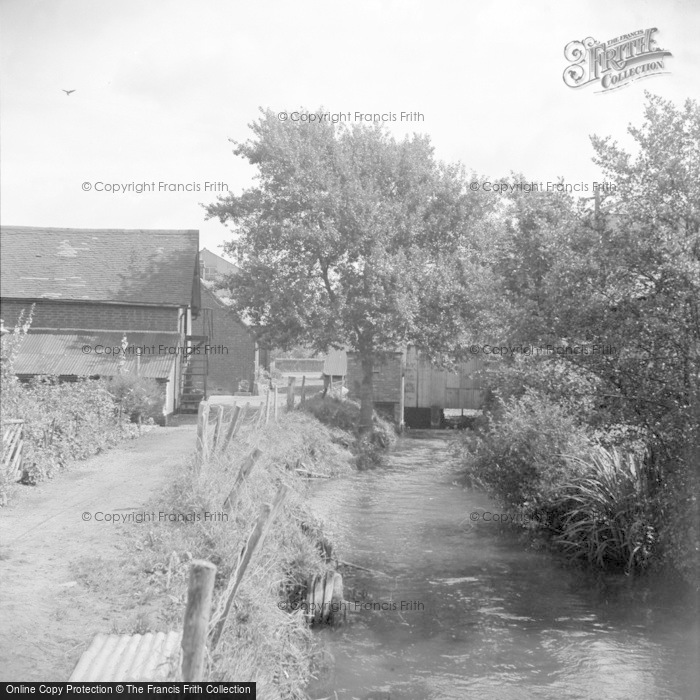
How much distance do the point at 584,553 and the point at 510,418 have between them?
3.59 metres

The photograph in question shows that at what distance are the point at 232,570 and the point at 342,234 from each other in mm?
18481

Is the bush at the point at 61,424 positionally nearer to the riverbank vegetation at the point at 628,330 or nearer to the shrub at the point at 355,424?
the shrub at the point at 355,424

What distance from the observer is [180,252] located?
3116cm

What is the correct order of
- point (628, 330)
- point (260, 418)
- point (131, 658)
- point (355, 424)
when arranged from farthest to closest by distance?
point (355, 424) < point (260, 418) < point (628, 330) < point (131, 658)

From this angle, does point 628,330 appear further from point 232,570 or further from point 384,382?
point 384,382

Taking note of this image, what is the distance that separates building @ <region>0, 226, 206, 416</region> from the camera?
89.1 ft

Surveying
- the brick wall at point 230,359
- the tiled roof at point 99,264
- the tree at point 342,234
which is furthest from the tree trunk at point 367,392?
the brick wall at point 230,359

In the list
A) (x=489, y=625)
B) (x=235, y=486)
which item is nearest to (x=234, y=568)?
(x=235, y=486)

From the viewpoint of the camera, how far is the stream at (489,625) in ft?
25.8

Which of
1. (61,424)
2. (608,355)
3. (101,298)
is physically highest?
(101,298)

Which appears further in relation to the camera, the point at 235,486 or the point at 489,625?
the point at 235,486

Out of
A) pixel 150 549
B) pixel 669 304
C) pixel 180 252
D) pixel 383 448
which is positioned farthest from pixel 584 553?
pixel 180 252

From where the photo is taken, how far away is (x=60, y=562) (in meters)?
8.28

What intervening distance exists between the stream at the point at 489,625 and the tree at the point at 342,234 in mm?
11598
